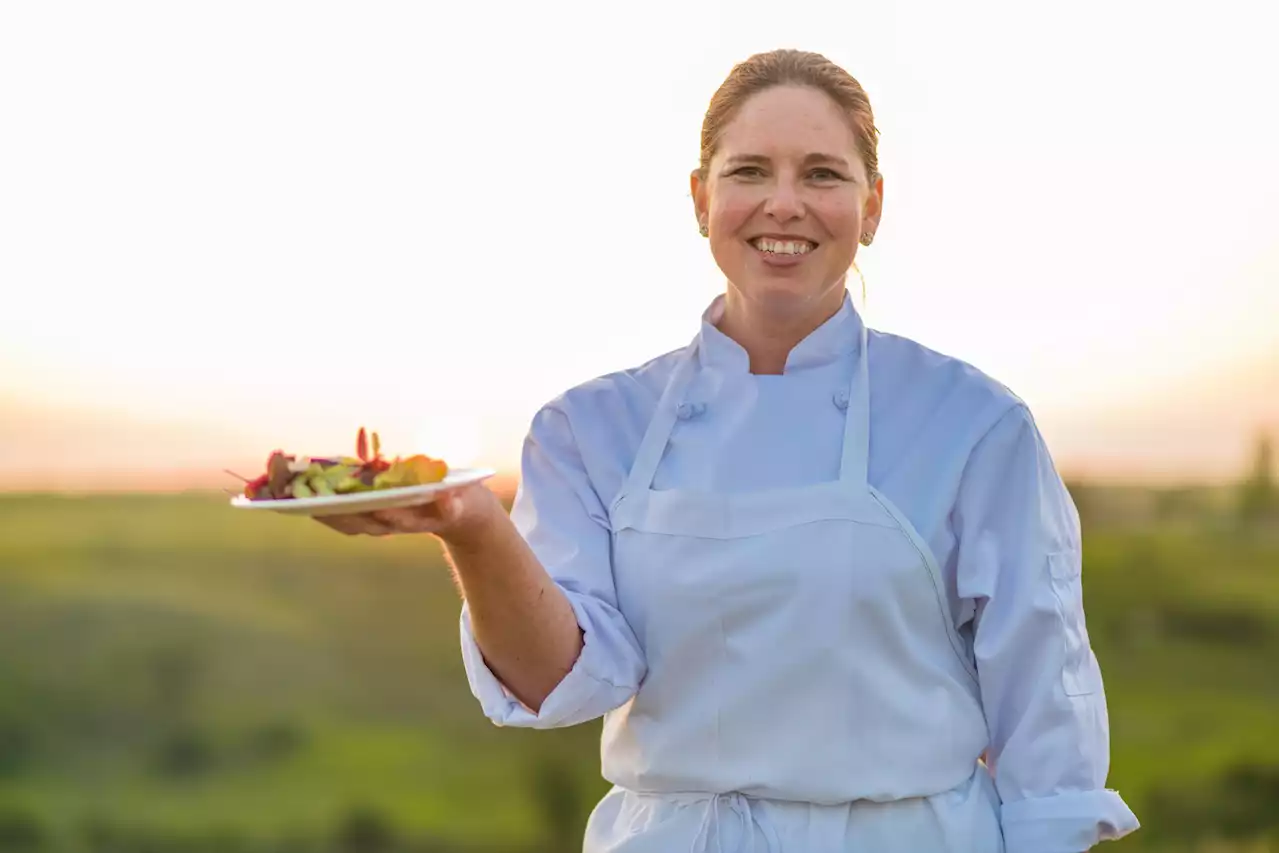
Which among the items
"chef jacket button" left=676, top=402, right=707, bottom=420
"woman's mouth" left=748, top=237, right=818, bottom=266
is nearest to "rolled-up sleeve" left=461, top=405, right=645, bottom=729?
"chef jacket button" left=676, top=402, right=707, bottom=420

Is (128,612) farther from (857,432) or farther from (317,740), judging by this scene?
(857,432)

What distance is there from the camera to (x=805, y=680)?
196 centimetres

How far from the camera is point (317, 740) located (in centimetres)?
930

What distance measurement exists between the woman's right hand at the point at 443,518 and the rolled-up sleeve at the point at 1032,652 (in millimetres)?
659

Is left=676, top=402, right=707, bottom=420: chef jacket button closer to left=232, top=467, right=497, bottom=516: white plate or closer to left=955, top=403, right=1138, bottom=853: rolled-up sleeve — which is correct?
left=955, top=403, right=1138, bottom=853: rolled-up sleeve

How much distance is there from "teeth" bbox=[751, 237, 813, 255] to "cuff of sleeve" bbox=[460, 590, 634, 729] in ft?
1.78

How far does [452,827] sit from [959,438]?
7818 millimetres

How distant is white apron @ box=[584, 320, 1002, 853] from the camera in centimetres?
195

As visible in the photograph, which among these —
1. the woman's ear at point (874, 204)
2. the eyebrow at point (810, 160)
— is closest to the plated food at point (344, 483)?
the eyebrow at point (810, 160)

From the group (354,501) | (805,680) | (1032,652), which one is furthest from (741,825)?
(354,501)

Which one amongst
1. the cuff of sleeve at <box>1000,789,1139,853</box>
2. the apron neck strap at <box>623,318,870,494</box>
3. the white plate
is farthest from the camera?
the apron neck strap at <box>623,318,870,494</box>

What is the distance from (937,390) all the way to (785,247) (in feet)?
0.97

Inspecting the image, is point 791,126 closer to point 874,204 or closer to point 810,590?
point 874,204

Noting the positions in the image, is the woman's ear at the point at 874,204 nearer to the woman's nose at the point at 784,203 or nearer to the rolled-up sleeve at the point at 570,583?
the woman's nose at the point at 784,203
